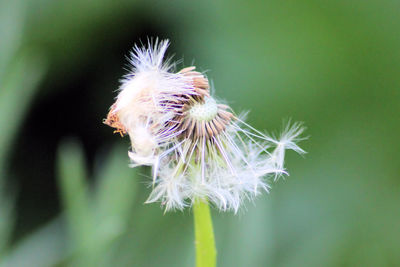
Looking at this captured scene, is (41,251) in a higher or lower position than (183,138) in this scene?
higher

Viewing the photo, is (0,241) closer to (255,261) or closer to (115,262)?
(115,262)

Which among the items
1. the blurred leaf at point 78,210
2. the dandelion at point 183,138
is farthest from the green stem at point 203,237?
the blurred leaf at point 78,210

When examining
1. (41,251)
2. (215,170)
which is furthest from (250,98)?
(215,170)

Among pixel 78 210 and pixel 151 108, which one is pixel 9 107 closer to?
pixel 78 210

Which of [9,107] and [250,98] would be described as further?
[250,98]

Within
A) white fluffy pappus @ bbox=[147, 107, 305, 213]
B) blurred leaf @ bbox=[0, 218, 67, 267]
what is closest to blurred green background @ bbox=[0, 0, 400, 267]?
blurred leaf @ bbox=[0, 218, 67, 267]

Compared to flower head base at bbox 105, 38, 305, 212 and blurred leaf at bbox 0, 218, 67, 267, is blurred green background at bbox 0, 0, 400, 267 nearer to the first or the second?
blurred leaf at bbox 0, 218, 67, 267
